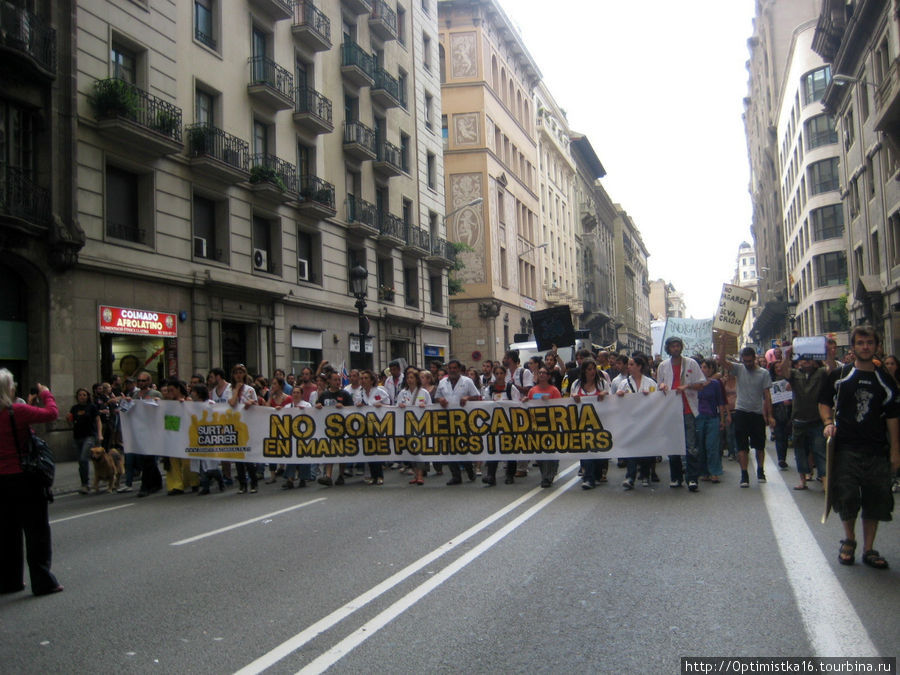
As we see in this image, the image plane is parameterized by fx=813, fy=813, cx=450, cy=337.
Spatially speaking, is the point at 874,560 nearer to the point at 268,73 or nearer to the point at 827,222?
the point at 268,73

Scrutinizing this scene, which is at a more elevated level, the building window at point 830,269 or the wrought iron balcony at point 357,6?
the wrought iron balcony at point 357,6

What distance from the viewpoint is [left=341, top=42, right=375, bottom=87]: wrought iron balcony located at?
99.6 feet

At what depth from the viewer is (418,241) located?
118ft

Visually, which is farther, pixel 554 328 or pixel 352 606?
pixel 554 328

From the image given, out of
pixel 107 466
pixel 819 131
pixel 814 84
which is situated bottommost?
pixel 107 466

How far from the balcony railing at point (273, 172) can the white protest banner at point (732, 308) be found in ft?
45.6

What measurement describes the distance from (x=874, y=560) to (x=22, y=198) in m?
16.8

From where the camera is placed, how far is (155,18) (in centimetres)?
2081

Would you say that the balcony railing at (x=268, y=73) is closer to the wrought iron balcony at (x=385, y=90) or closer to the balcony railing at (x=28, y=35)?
the wrought iron balcony at (x=385, y=90)

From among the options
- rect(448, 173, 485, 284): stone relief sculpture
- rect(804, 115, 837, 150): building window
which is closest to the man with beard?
rect(448, 173, 485, 284): stone relief sculpture

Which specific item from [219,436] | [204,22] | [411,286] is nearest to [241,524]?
[219,436]

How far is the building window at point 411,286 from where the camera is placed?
36.4m

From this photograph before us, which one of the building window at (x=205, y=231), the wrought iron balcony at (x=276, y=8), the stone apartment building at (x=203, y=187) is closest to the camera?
the stone apartment building at (x=203, y=187)

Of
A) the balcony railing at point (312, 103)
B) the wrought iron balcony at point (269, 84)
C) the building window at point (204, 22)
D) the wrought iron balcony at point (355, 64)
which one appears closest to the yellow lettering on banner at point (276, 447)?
the building window at point (204, 22)
